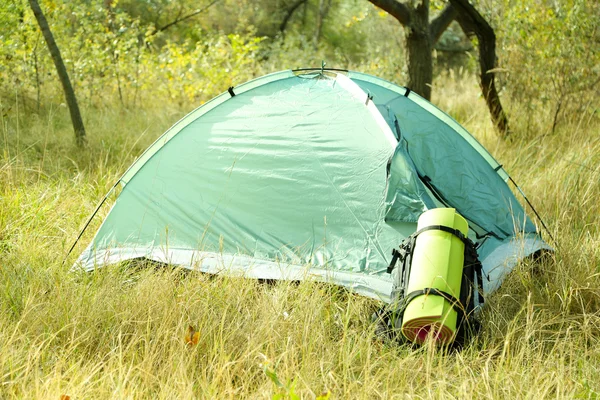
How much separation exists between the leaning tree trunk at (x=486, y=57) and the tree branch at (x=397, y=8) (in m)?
0.51

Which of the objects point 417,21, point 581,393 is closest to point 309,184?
point 581,393

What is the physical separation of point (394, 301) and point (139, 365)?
1.08 metres

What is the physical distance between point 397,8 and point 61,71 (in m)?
2.92

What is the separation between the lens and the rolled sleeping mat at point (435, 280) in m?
2.65

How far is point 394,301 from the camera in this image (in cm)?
282

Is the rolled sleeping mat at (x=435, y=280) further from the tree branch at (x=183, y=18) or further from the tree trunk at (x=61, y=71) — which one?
the tree branch at (x=183, y=18)

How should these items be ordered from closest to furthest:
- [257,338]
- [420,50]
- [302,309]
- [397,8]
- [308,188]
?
[257,338], [302,309], [308,188], [397,8], [420,50]

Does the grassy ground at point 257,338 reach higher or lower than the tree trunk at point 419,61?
lower

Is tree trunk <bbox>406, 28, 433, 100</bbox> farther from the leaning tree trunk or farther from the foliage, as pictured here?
the foliage

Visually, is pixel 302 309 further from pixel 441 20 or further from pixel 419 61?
pixel 441 20

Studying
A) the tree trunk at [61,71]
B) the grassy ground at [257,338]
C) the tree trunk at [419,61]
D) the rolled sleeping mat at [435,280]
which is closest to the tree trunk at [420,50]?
the tree trunk at [419,61]

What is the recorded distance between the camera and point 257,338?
2.65 metres

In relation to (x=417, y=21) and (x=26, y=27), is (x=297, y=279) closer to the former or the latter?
(x=417, y=21)

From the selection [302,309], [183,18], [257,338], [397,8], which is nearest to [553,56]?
[397,8]
